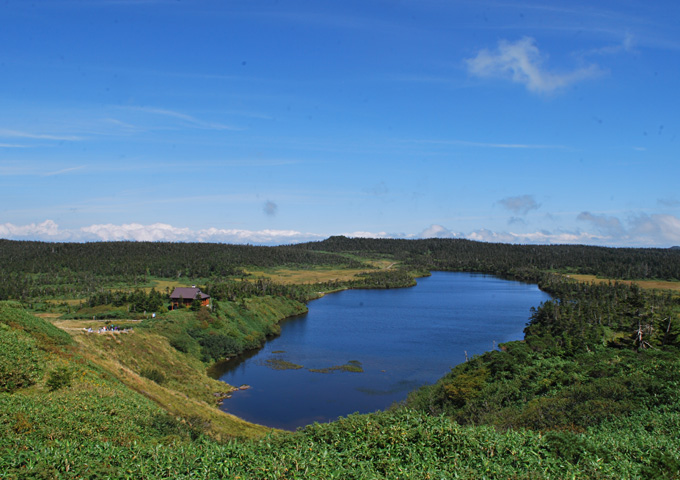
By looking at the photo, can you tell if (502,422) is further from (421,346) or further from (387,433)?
(421,346)

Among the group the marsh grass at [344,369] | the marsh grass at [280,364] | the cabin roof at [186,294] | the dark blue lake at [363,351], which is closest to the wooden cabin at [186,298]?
the cabin roof at [186,294]

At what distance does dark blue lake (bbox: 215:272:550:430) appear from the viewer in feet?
168

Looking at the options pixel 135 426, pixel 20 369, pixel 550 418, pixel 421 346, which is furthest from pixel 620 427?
pixel 421 346

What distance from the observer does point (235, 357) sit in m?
72.4

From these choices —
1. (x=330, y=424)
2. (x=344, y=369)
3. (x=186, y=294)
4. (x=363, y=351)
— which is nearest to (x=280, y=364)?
(x=344, y=369)

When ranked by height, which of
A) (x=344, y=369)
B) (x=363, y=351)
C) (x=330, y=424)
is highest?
(x=330, y=424)

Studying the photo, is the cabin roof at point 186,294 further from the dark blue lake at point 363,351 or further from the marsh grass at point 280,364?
the marsh grass at point 280,364

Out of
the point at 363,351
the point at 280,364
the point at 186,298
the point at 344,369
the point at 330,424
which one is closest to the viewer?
the point at 330,424

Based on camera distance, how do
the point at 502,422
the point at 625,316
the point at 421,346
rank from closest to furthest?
1. the point at 502,422
2. the point at 421,346
3. the point at 625,316

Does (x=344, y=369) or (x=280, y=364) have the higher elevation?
(x=344, y=369)

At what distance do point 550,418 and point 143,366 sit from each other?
132ft

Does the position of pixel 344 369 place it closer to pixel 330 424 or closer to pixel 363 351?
pixel 363 351

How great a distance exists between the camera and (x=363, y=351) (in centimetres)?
7656

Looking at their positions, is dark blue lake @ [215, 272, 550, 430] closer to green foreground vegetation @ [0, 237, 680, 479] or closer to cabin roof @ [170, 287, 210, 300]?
green foreground vegetation @ [0, 237, 680, 479]
